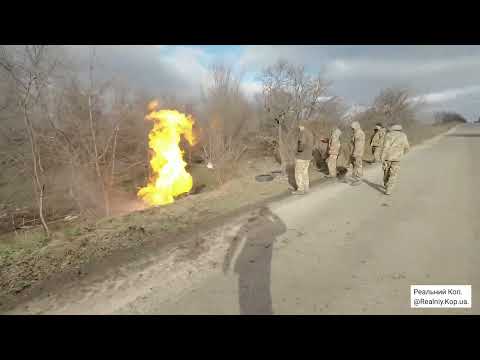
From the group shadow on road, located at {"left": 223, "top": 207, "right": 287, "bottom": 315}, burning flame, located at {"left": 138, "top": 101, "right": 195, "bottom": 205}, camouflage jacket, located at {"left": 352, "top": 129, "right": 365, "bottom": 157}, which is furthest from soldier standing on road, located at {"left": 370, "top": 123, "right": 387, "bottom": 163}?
shadow on road, located at {"left": 223, "top": 207, "right": 287, "bottom": 315}

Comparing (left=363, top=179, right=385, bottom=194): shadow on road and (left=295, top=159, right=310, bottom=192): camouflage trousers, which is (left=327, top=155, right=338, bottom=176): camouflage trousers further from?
(left=295, top=159, right=310, bottom=192): camouflage trousers

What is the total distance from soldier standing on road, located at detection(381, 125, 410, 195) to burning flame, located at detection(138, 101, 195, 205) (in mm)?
9347

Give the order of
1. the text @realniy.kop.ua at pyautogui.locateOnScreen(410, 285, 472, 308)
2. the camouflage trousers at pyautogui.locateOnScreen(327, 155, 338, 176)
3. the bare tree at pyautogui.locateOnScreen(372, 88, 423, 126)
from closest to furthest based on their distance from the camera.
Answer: the text @realniy.kop.ua at pyautogui.locateOnScreen(410, 285, 472, 308) < the camouflage trousers at pyautogui.locateOnScreen(327, 155, 338, 176) < the bare tree at pyautogui.locateOnScreen(372, 88, 423, 126)

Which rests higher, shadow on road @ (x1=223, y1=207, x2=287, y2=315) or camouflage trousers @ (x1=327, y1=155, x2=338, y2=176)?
camouflage trousers @ (x1=327, y1=155, x2=338, y2=176)

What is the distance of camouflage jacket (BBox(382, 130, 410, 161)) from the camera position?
691cm

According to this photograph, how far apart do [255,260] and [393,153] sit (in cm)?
564

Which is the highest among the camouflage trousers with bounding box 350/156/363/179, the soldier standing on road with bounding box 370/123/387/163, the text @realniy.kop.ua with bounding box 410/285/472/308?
the soldier standing on road with bounding box 370/123/387/163

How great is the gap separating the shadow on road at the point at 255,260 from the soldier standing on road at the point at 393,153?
395cm

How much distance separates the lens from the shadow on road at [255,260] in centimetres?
278

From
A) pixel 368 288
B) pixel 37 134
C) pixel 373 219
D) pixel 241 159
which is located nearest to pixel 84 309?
pixel 368 288

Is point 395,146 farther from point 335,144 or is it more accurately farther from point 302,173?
point 335,144

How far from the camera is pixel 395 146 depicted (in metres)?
6.94
